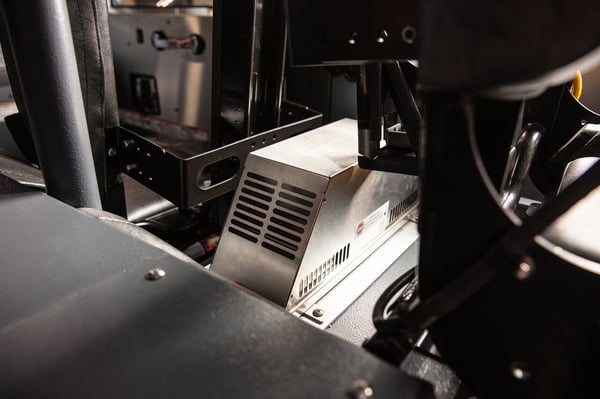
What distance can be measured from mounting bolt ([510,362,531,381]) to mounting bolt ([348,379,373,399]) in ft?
0.38

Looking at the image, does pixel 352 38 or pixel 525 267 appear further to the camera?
pixel 352 38

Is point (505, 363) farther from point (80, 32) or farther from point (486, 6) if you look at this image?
point (80, 32)

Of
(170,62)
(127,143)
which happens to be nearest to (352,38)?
(127,143)

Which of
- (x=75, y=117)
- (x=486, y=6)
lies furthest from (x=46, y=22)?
(x=486, y=6)

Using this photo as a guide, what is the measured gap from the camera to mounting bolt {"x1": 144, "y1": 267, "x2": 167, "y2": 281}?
477 mm

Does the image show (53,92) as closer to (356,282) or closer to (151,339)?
(151,339)

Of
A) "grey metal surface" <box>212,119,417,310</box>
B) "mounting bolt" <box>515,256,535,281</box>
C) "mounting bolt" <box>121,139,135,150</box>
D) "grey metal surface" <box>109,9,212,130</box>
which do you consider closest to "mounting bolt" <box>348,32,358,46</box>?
"grey metal surface" <box>212,119,417,310</box>

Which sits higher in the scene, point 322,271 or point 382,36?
point 382,36

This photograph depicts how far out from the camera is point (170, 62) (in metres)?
1.91

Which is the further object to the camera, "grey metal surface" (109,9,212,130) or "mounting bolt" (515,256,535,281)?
"grey metal surface" (109,9,212,130)

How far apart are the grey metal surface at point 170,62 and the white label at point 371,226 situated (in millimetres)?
1127

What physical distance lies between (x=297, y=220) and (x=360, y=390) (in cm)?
43

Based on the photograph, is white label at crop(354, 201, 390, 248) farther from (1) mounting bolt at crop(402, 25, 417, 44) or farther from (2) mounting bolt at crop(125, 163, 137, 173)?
(2) mounting bolt at crop(125, 163, 137, 173)

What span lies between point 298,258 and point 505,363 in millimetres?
425
